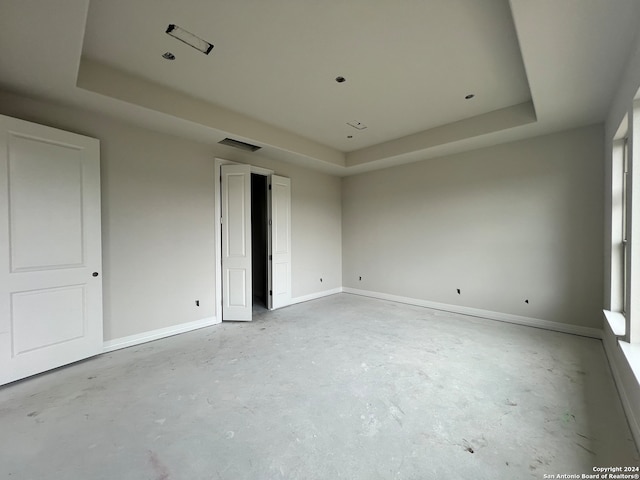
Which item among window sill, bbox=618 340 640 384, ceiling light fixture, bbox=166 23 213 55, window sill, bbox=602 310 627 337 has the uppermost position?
ceiling light fixture, bbox=166 23 213 55

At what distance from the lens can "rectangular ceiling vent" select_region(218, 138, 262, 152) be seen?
383cm

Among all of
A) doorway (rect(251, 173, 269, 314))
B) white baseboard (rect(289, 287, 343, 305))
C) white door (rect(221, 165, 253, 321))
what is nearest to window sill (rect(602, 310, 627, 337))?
white door (rect(221, 165, 253, 321))

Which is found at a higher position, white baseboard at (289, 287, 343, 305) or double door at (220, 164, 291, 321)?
double door at (220, 164, 291, 321)

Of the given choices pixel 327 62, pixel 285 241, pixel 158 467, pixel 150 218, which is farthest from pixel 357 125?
pixel 158 467

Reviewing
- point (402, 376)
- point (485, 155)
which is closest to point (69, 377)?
point (402, 376)

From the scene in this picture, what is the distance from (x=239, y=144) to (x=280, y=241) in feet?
5.76

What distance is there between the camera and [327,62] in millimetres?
2475

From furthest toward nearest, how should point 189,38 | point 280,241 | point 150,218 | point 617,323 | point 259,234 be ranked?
point 259,234
point 280,241
point 150,218
point 617,323
point 189,38

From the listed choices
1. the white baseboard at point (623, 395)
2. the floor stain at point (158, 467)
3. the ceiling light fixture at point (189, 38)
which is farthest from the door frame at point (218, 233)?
the white baseboard at point (623, 395)

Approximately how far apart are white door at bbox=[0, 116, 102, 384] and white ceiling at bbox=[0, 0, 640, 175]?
1.75ft

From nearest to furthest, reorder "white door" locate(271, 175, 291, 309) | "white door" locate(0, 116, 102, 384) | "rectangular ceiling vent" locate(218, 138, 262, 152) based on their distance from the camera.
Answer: "white door" locate(0, 116, 102, 384), "rectangular ceiling vent" locate(218, 138, 262, 152), "white door" locate(271, 175, 291, 309)

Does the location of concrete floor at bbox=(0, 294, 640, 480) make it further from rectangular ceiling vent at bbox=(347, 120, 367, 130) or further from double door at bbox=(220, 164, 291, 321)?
rectangular ceiling vent at bbox=(347, 120, 367, 130)

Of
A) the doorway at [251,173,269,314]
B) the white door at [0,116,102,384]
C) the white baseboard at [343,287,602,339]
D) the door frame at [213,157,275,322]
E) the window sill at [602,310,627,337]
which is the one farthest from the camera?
the doorway at [251,173,269,314]

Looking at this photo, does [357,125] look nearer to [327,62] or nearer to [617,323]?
[327,62]
